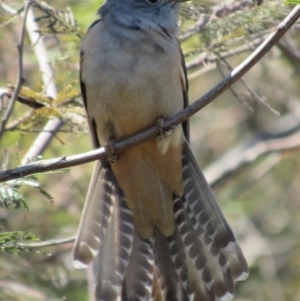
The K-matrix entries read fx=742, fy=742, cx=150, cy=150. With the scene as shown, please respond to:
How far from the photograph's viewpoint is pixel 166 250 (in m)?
5.57

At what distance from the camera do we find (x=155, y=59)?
202 inches

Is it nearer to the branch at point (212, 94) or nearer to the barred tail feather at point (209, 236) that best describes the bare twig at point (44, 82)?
the barred tail feather at point (209, 236)

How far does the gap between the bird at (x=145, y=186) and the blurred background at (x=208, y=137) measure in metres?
0.33

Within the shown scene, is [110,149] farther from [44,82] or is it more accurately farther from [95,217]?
[44,82]

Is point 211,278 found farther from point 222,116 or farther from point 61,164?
point 222,116

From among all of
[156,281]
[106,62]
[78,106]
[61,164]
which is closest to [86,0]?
[78,106]

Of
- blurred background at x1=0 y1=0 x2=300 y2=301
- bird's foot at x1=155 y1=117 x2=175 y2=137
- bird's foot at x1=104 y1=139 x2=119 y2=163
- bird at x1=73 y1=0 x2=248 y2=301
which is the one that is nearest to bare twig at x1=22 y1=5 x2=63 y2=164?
blurred background at x1=0 y1=0 x2=300 y2=301

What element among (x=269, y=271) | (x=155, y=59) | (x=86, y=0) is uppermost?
(x=86, y=0)

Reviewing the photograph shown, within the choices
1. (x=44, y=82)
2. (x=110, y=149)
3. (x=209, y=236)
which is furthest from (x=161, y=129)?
(x=44, y=82)

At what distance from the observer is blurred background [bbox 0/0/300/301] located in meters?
5.67

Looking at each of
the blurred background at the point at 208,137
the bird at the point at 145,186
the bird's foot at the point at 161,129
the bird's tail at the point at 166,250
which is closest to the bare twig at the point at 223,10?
the blurred background at the point at 208,137

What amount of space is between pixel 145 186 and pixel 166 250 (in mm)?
524

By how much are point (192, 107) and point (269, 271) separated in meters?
3.60

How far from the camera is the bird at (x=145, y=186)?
16.9ft
